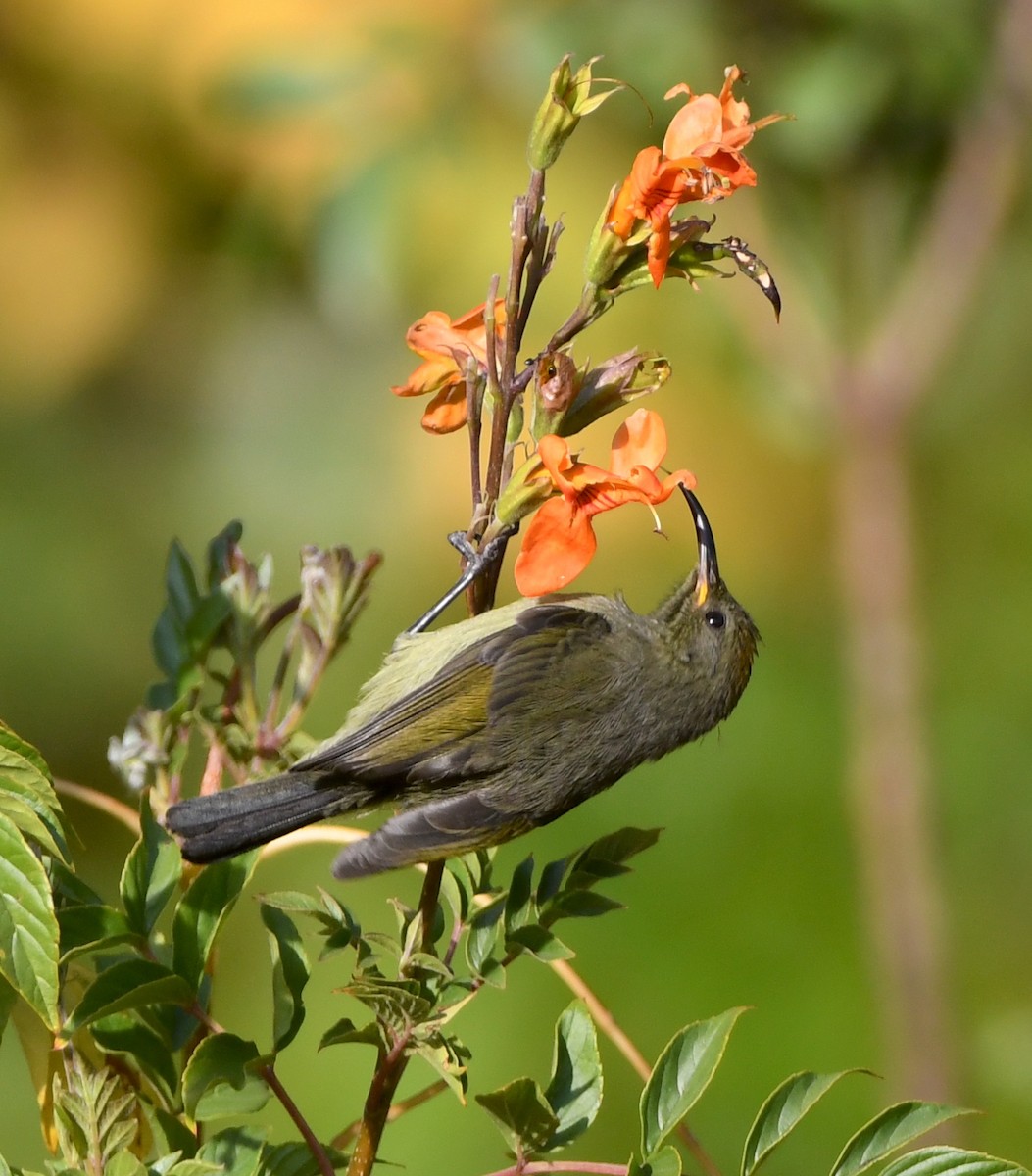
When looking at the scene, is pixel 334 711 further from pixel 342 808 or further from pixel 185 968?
pixel 185 968

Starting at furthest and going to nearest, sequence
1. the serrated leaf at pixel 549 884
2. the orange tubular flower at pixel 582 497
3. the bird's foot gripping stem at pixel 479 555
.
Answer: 1. the bird's foot gripping stem at pixel 479 555
2. the orange tubular flower at pixel 582 497
3. the serrated leaf at pixel 549 884

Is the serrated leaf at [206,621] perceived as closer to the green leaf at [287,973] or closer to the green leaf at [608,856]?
the green leaf at [287,973]

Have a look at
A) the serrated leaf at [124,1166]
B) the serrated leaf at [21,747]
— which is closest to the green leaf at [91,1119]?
the serrated leaf at [124,1166]

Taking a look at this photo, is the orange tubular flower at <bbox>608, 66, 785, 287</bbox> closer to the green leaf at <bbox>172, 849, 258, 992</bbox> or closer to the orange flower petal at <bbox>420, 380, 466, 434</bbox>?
the orange flower petal at <bbox>420, 380, 466, 434</bbox>

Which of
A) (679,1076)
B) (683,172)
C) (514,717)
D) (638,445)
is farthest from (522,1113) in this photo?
(683,172)

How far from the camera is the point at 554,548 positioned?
2021 mm

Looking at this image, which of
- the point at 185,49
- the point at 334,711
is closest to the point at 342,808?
the point at 334,711

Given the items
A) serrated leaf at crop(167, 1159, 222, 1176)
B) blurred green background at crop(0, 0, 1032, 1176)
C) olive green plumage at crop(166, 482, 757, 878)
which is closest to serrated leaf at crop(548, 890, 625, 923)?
olive green plumage at crop(166, 482, 757, 878)

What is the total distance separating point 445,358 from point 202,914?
34.3 inches

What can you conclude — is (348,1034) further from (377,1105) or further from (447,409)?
(447,409)

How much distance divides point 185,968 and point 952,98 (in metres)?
3.19

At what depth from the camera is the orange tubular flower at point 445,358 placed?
6.86 feet

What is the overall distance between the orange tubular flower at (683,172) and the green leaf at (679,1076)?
899 mm

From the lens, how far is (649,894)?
5.71 m
